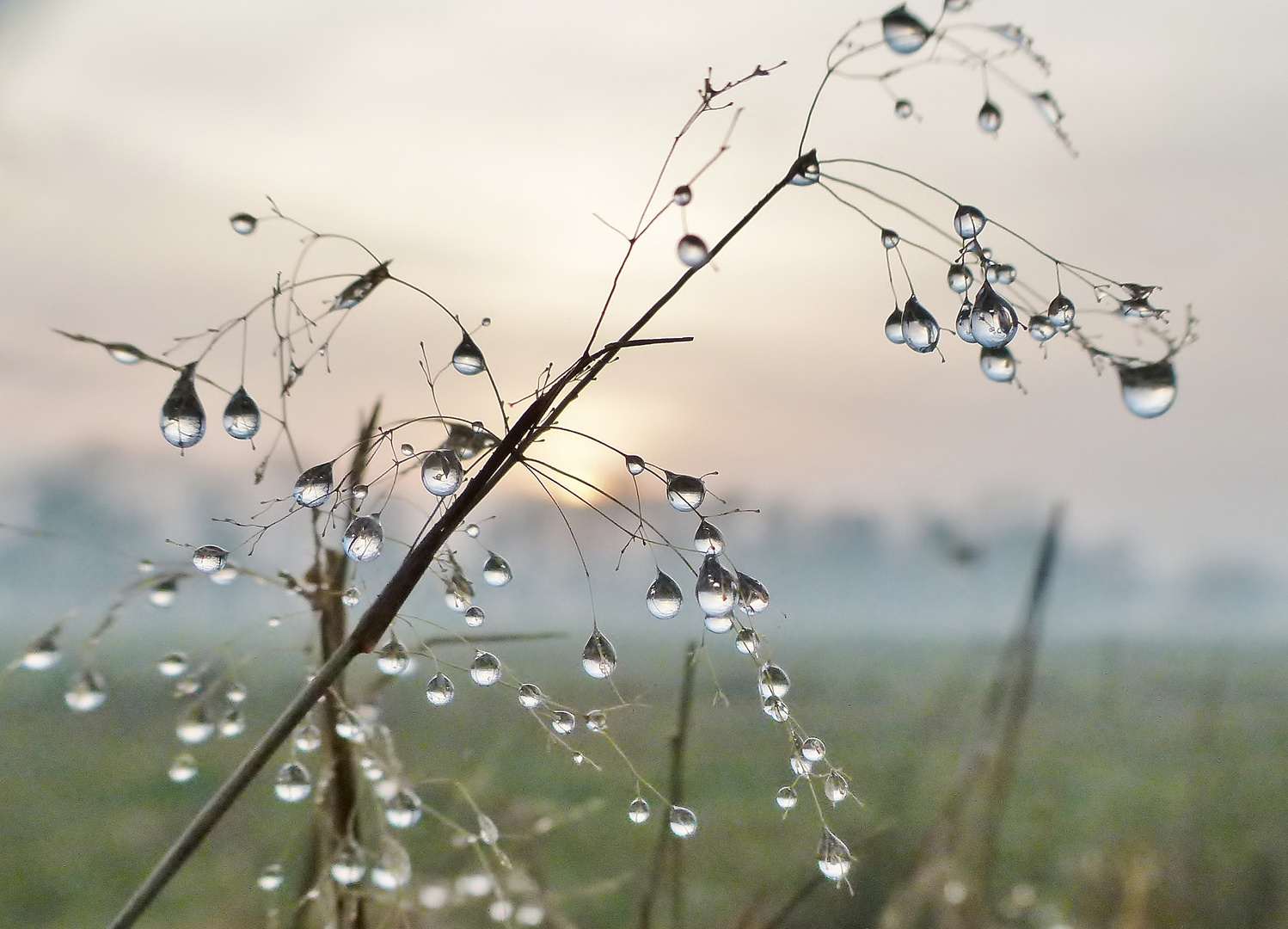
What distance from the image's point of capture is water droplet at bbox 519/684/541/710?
23cm

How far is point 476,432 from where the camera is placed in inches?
8.9

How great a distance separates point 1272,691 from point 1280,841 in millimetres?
883

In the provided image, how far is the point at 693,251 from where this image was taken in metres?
0.19

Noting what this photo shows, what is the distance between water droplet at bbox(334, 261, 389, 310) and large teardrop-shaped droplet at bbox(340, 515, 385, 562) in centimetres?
6

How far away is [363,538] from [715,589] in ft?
0.29

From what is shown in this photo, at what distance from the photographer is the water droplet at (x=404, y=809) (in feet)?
0.96

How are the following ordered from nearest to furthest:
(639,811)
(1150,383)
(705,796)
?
(1150,383) → (639,811) → (705,796)

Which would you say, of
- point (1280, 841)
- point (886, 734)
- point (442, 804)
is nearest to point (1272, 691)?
point (1280, 841)

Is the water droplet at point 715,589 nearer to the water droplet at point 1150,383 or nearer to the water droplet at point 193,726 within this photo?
the water droplet at point 1150,383

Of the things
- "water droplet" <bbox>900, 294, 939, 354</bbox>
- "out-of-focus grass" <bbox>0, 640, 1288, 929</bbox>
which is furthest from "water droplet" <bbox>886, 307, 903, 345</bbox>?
"out-of-focus grass" <bbox>0, 640, 1288, 929</bbox>

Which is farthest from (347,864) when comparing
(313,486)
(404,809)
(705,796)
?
(705,796)

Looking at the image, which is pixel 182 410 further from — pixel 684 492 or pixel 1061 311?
pixel 1061 311

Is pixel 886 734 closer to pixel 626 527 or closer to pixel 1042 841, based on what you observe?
pixel 1042 841

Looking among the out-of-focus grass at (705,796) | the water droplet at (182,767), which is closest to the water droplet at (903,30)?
the water droplet at (182,767)
